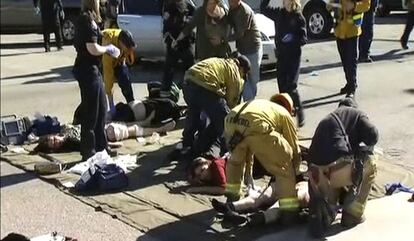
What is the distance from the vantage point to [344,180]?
5.90 metres

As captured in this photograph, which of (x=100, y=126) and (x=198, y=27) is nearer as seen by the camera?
(x=100, y=126)

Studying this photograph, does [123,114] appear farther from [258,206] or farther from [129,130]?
[258,206]

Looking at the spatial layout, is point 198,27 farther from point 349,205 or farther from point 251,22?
point 349,205

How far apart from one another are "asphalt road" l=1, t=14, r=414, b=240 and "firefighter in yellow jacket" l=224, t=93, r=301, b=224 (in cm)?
114

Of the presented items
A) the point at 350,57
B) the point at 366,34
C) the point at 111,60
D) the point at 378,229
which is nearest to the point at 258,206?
the point at 378,229

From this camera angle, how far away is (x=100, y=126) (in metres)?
8.10

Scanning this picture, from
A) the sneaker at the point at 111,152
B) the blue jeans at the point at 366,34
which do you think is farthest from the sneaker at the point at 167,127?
the blue jeans at the point at 366,34

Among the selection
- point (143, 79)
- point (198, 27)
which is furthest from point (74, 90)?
point (198, 27)

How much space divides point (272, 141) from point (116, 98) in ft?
18.8

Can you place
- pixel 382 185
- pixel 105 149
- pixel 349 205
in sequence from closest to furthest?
pixel 349 205, pixel 382 185, pixel 105 149

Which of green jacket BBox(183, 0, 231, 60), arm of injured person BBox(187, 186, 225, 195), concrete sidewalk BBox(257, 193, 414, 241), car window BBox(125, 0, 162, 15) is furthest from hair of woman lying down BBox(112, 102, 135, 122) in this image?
car window BBox(125, 0, 162, 15)

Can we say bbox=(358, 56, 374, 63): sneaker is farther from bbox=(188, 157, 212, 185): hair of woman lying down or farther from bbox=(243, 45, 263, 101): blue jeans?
bbox=(188, 157, 212, 185): hair of woman lying down

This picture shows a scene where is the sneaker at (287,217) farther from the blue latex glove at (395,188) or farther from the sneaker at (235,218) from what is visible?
the blue latex glove at (395,188)

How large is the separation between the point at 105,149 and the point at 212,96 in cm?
163
